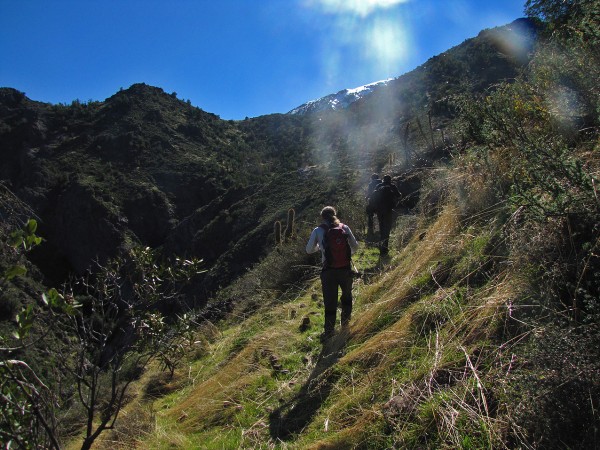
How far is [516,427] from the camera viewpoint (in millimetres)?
2627

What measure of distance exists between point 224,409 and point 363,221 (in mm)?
8340

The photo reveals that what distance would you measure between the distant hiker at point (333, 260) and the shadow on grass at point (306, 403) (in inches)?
26.8

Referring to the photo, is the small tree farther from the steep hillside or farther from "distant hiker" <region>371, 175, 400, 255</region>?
"distant hiker" <region>371, 175, 400, 255</region>

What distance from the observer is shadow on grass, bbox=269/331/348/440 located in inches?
166

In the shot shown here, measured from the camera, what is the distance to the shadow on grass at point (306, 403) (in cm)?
422

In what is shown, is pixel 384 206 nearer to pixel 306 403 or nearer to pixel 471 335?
pixel 306 403

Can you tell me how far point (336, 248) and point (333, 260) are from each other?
0.50 feet

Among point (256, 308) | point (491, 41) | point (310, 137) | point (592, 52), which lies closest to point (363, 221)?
point (256, 308)

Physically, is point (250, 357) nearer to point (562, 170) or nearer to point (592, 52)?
point (562, 170)

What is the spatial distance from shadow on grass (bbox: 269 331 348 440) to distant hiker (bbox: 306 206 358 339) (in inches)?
26.8

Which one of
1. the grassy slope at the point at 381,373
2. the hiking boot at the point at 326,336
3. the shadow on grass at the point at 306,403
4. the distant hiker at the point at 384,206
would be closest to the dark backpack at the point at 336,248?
the grassy slope at the point at 381,373

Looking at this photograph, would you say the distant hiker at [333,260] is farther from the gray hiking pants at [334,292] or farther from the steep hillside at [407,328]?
the steep hillside at [407,328]

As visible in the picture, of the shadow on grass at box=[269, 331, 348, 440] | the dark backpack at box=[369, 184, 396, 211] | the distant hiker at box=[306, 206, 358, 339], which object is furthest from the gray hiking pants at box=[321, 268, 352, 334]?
the dark backpack at box=[369, 184, 396, 211]

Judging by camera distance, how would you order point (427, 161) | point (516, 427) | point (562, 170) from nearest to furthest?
1. point (516, 427)
2. point (562, 170)
3. point (427, 161)
